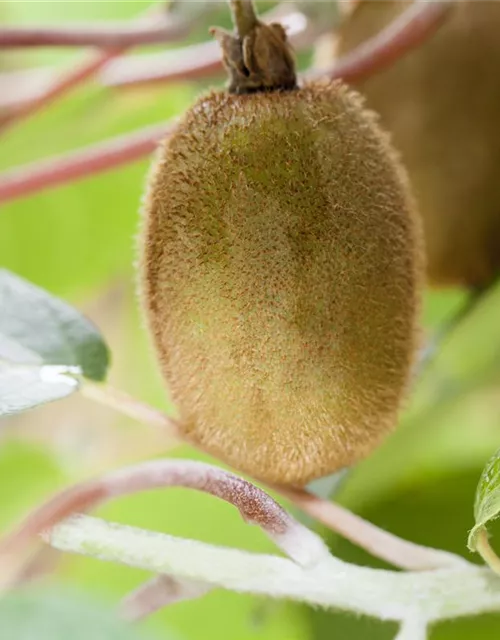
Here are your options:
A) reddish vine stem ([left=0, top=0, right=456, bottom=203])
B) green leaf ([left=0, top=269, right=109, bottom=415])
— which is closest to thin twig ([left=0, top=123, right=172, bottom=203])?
reddish vine stem ([left=0, top=0, right=456, bottom=203])

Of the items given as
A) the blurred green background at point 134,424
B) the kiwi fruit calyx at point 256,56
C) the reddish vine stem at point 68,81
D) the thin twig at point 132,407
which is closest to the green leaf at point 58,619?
the blurred green background at point 134,424

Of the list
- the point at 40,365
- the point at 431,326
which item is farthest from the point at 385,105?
the point at 40,365

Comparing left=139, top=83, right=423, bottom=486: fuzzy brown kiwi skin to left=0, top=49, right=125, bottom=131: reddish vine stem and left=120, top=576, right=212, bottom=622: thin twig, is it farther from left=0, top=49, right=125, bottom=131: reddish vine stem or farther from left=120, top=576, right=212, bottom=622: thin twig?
left=0, top=49, right=125, bottom=131: reddish vine stem

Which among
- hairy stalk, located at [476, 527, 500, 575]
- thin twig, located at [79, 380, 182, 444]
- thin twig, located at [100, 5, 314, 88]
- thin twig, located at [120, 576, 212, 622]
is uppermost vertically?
thin twig, located at [100, 5, 314, 88]

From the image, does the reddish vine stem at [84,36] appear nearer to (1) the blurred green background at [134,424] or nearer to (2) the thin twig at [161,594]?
(1) the blurred green background at [134,424]

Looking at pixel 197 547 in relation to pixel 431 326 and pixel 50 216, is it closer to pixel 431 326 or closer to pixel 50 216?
pixel 431 326

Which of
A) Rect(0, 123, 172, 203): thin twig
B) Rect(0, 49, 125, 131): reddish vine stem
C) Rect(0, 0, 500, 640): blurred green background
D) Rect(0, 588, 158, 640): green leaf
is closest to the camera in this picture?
Rect(0, 588, 158, 640): green leaf
